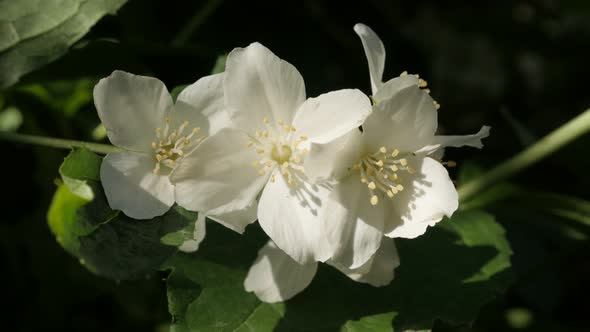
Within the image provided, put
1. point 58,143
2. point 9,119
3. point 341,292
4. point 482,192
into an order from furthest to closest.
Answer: point 9,119 → point 482,192 → point 341,292 → point 58,143

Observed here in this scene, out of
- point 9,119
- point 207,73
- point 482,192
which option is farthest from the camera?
point 9,119

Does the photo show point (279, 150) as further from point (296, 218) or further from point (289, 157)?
point (296, 218)

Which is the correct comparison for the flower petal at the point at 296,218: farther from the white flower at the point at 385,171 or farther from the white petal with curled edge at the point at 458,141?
the white petal with curled edge at the point at 458,141

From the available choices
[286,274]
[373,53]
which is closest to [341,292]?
[286,274]

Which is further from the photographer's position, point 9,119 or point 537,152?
point 9,119

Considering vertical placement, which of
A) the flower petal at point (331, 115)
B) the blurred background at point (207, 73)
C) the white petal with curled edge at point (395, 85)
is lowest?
the blurred background at point (207, 73)

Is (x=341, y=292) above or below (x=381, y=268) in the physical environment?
below

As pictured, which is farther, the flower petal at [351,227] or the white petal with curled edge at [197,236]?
the white petal with curled edge at [197,236]

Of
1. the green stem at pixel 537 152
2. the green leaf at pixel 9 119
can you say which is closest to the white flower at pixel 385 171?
the green stem at pixel 537 152
